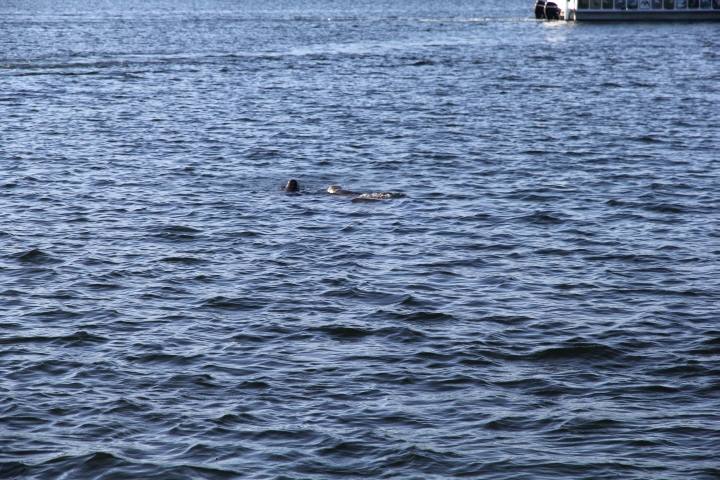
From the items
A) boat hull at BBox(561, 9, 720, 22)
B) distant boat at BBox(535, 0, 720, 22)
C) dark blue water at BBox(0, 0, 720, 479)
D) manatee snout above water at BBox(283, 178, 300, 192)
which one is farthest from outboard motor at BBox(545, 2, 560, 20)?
manatee snout above water at BBox(283, 178, 300, 192)

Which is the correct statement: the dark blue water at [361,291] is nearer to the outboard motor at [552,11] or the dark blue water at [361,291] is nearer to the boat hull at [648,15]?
the boat hull at [648,15]

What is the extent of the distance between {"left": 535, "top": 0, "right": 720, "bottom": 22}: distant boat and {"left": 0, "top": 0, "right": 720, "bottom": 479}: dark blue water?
241ft

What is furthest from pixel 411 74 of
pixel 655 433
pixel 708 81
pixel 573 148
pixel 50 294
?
pixel 655 433

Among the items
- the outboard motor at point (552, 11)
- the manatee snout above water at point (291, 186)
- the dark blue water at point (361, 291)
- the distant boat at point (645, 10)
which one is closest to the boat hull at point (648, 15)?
the distant boat at point (645, 10)

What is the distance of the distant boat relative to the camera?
120 meters

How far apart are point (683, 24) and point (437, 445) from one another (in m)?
116

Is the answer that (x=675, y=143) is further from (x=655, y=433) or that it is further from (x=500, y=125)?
(x=655, y=433)

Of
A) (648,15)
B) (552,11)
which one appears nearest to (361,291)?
(648,15)

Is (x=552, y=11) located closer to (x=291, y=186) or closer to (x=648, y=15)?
(x=648, y=15)

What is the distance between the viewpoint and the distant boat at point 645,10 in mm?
120062

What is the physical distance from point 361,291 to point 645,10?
109 m

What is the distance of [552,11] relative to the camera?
433 feet

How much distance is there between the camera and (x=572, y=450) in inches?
575

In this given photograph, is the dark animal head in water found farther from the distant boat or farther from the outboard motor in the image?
the outboard motor
